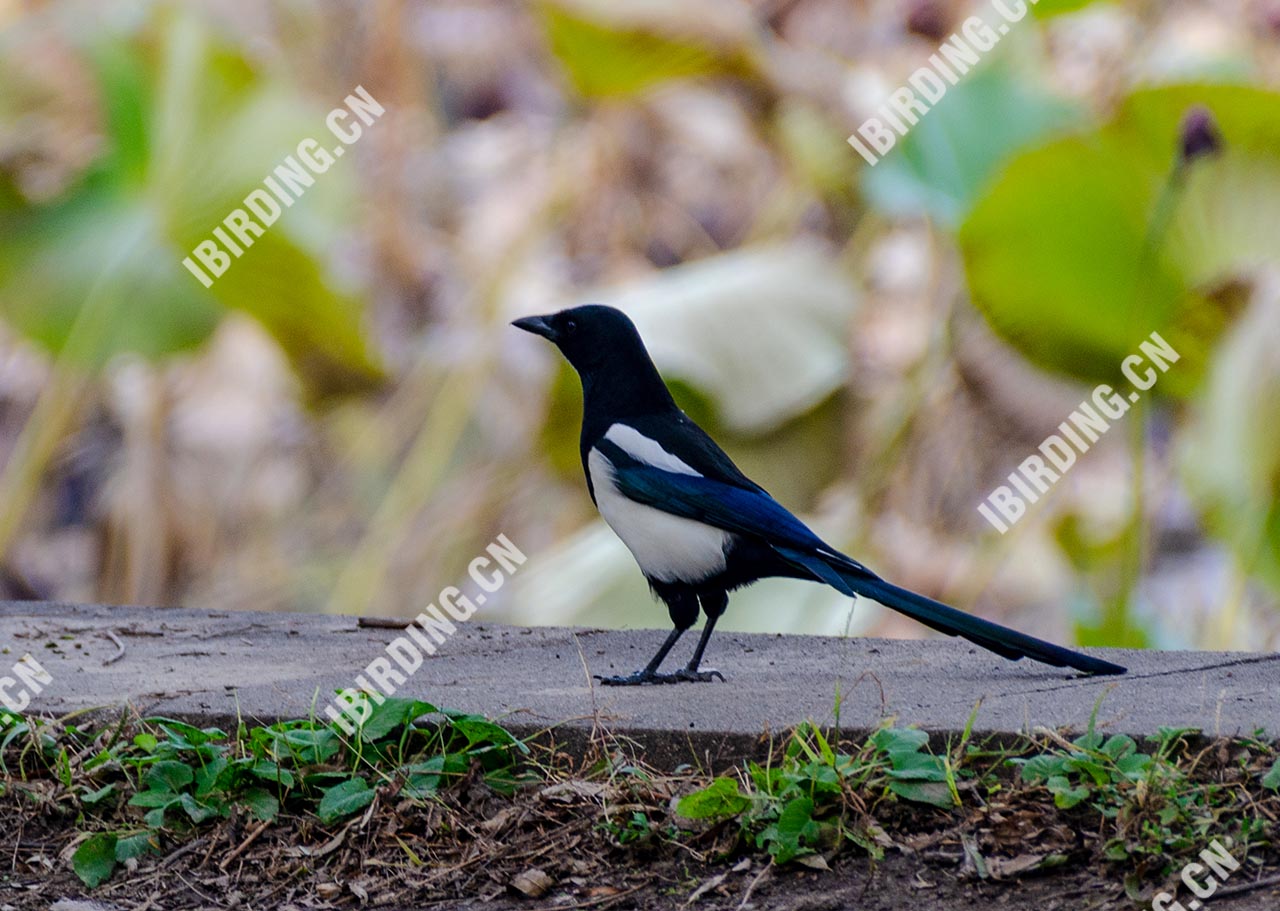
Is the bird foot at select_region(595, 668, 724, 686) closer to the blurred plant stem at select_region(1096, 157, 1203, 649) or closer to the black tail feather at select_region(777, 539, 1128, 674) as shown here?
the black tail feather at select_region(777, 539, 1128, 674)

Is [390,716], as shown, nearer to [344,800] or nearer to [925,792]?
[344,800]

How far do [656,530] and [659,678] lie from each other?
0.98 ft

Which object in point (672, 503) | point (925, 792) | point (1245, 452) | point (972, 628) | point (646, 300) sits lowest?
point (925, 792)

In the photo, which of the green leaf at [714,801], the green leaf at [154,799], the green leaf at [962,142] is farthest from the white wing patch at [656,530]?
the green leaf at [962,142]

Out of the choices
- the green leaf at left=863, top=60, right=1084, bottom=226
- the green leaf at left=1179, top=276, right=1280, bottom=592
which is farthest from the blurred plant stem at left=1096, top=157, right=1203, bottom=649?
the green leaf at left=863, top=60, right=1084, bottom=226

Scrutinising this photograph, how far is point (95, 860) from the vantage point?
2318 millimetres

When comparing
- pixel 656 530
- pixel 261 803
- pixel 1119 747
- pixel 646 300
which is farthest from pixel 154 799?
pixel 646 300

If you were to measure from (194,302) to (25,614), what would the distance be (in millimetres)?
3019

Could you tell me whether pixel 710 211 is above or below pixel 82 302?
above

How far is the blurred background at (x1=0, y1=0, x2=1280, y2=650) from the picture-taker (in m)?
5.69

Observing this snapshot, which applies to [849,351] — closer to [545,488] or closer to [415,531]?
[545,488]

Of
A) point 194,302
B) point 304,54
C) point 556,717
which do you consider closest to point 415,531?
point 194,302

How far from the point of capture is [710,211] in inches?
420

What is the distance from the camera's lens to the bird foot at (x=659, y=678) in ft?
9.75
